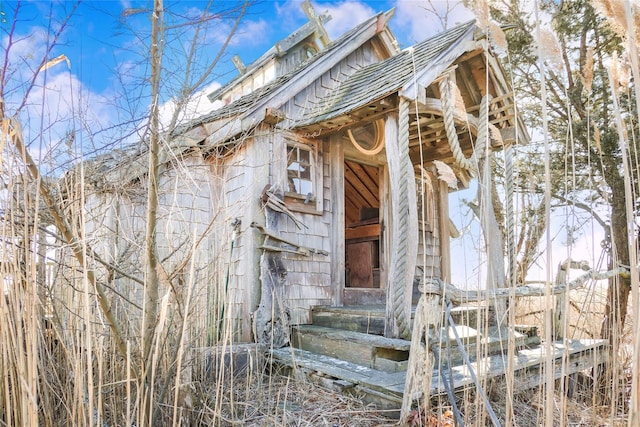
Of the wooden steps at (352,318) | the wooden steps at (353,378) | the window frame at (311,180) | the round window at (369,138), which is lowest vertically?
the wooden steps at (353,378)

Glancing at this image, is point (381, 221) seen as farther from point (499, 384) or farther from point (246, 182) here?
point (499, 384)

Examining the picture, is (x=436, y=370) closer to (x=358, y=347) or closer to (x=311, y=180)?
(x=358, y=347)

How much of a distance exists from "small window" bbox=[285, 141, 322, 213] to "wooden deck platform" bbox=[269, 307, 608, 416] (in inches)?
44.2

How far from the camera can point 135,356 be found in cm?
186

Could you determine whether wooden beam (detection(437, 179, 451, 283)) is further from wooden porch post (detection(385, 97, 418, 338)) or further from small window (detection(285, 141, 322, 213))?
wooden porch post (detection(385, 97, 418, 338))

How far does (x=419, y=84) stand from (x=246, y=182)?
1937 mm

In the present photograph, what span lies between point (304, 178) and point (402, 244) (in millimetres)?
1542

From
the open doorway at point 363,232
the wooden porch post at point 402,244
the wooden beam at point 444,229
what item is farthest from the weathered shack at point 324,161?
the open doorway at point 363,232

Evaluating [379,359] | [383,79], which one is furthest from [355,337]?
[383,79]

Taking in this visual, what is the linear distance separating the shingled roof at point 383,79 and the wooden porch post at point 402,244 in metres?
0.33

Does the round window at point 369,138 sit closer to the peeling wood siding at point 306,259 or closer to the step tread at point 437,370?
the peeling wood siding at point 306,259

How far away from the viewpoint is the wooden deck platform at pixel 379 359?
104 inches

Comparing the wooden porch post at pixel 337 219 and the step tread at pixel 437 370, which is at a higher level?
the wooden porch post at pixel 337 219

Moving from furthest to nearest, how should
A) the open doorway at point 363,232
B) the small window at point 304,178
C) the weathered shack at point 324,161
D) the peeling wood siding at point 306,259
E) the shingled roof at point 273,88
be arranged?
the open doorway at point 363,232
the small window at point 304,178
the peeling wood siding at point 306,259
the shingled roof at point 273,88
the weathered shack at point 324,161
